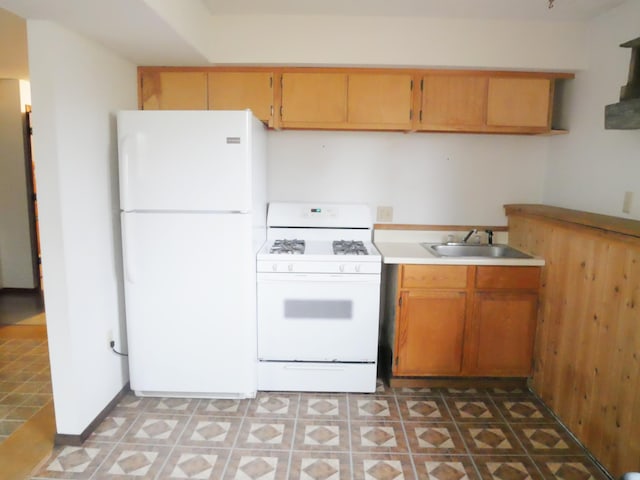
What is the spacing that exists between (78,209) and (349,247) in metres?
1.57

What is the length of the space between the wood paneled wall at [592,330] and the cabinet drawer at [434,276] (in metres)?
0.51

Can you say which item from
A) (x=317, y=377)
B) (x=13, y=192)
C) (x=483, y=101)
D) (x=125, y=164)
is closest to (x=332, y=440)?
(x=317, y=377)

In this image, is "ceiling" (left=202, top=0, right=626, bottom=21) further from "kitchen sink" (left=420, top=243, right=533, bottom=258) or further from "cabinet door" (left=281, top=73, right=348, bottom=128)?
"kitchen sink" (left=420, top=243, right=533, bottom=258)

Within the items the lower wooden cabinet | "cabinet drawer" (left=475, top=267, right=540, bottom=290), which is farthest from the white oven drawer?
"cabinet drawer" (left=475, top=267, right=540, bottom=290)

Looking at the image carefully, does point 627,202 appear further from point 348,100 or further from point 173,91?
point 173,91

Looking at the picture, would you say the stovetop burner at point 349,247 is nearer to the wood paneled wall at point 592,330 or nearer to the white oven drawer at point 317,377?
the white oven drawer at point 317,377

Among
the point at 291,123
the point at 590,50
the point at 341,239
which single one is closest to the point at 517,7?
the point at 590,50

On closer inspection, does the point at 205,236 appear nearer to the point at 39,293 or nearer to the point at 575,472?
the point at 575,472

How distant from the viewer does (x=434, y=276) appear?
272cm

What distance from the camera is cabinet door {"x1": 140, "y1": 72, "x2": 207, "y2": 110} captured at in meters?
2.81

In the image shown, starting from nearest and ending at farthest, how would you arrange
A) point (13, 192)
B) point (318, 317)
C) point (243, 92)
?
point (318, 317) < point (243, 92) < point (13, 192)

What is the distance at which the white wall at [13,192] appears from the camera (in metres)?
4.31

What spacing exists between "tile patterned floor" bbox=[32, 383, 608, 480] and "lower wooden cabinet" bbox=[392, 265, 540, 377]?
0.62 ft

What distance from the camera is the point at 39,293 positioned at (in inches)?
179
